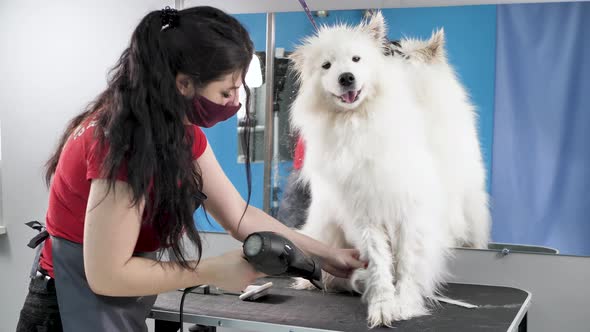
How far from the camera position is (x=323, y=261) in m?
1.70

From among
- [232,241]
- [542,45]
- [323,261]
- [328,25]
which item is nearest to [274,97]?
[328,25]

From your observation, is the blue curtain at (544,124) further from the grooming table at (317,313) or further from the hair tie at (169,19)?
the hair tie at (169,19)

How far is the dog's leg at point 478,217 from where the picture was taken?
2037 mm

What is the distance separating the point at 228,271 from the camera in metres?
1.18

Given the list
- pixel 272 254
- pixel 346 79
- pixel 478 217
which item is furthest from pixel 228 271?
pixel 478 217

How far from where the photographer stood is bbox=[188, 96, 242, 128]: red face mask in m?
1.17

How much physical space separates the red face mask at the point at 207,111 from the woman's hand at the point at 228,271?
266 millimetres

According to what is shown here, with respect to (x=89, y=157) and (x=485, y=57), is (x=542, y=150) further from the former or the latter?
(x=89, y=157)

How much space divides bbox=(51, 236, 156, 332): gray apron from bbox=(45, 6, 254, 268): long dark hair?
17cm

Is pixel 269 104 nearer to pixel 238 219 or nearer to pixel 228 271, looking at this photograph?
pixel 238 219

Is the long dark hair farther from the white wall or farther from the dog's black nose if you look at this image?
the white wall

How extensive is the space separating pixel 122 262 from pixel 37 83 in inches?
73.5

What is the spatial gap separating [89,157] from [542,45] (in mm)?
1545

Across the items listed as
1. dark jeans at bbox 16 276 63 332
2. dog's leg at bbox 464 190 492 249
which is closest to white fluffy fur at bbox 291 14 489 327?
dog's leg at bbox 464 190 492 249
